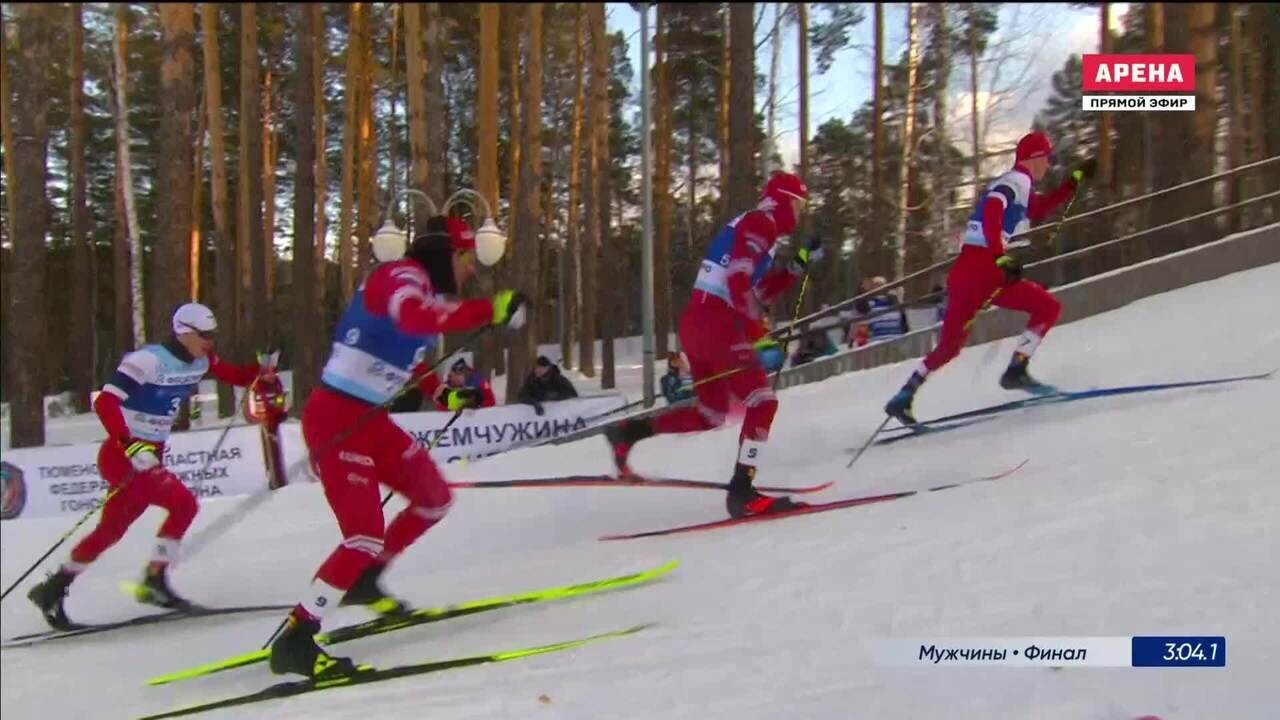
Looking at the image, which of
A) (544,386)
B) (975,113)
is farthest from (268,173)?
(975,113)

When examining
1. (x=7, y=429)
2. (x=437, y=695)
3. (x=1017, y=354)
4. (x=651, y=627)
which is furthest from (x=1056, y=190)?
(x=7, y=429)

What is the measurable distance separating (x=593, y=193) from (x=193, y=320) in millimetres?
3561

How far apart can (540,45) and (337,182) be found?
1865mm

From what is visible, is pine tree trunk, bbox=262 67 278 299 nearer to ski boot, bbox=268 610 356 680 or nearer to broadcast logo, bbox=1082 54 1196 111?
ski boot, bbox=268 610 356 680

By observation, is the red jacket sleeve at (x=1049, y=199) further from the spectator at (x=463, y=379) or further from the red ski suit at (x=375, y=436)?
the red ski suit at (x=375, y=436)

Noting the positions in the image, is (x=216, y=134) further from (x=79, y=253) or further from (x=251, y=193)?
(x=79, y=253)

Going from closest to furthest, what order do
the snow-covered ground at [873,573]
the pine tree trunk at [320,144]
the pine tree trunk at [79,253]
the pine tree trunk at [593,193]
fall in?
the snow-covered ground at [873,573] → the pine tree trunk at [320,144] → the pine tree trunk at [593,193] → the pine tree trunk at [79,253]

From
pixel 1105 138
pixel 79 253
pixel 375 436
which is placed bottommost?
pixel 375 436

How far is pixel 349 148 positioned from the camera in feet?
23.4

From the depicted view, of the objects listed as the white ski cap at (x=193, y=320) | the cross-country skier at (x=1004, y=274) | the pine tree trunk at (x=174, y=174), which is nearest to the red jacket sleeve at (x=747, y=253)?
the cross-country skier at (x=1004, y=274)

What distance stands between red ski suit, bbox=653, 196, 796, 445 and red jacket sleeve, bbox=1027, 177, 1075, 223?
4.28ft

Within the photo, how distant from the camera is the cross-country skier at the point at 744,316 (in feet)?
14.7

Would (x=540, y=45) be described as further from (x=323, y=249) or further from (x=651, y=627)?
(x=651, y=627)

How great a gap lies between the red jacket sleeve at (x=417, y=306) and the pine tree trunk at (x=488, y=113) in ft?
6.82
